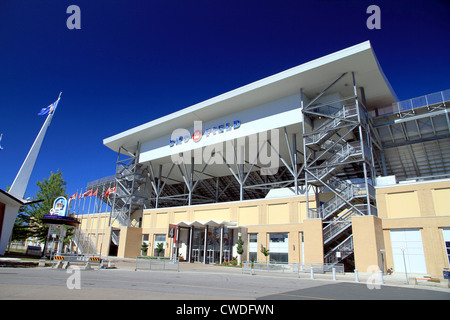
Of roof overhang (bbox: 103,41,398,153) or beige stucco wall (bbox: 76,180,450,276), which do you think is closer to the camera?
beige stucco wall (bbox: 76,180,450,276)

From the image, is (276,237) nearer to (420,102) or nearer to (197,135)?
(197,135)

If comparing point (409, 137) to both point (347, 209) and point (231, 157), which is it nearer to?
point (347, 209)

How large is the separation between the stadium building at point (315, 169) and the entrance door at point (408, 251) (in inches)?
3.3

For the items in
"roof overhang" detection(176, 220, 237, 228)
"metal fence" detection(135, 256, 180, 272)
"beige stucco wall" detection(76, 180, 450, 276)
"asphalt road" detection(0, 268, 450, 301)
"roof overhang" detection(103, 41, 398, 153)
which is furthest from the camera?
"roof overhang" detection(176, 220, 237, 228)

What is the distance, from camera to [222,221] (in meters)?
38.9

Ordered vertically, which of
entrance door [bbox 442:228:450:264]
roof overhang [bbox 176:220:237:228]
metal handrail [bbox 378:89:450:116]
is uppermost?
metal handrail [bbox 378:89:450:116]

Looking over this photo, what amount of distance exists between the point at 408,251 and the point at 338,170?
9.21m

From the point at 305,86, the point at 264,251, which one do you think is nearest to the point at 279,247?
the point at 264,251

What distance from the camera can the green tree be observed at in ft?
163

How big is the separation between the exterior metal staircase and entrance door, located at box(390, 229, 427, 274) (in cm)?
291

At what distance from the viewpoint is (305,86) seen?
34.0 metres

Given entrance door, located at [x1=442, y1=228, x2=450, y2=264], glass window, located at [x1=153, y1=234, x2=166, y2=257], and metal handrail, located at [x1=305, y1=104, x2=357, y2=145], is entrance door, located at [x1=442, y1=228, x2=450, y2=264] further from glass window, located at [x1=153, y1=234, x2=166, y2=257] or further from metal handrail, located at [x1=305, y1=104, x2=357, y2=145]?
glass window, located at [x1=153, y1=234, x2=166, y2=257]

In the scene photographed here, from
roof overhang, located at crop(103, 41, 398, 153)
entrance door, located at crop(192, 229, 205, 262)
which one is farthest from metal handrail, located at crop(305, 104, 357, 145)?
entrance door, located at crop(192, 229, 205, 262)
